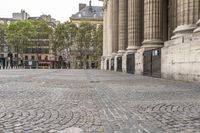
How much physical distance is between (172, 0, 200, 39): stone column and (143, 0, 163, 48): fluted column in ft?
22.8

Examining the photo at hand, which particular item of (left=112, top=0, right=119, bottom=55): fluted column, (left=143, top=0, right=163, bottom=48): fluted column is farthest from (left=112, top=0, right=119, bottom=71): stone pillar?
(left=143, top=0, right=163, bottom=48): fluted column

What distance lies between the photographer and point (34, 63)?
387ft

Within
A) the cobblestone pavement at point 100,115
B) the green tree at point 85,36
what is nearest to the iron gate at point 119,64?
the cobblestone pavement at point 100,115

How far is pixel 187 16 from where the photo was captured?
64.8 ft

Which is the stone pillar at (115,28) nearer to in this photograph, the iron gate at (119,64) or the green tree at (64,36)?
the iron gate at (119,64)

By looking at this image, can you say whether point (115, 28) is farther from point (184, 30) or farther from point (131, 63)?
point (184, 30)

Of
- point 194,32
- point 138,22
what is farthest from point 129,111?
point 138,22

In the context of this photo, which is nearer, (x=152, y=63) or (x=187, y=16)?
(x=187, y=16)

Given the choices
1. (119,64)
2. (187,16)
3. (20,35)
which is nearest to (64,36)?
(20,35)

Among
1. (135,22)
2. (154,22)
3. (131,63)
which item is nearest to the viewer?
(154,22)

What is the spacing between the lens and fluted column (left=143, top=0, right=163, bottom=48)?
89.6ft

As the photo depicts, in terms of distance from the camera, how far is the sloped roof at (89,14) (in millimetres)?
127188

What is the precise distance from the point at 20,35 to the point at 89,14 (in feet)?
101

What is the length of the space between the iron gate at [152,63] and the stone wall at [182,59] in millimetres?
1300
